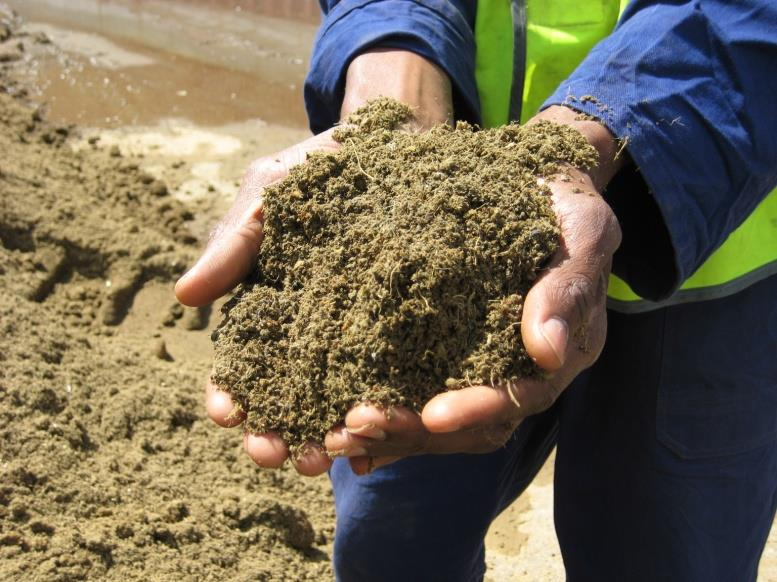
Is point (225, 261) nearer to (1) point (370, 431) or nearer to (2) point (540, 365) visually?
(1) point (370, 431)

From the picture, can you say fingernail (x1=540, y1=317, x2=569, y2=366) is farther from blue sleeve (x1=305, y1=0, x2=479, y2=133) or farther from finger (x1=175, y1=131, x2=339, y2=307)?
blue sleeve (x1=305, y1=0, x2=479, y2=133)

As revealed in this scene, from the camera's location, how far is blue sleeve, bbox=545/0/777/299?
5.42 feet

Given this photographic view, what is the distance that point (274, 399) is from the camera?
164 cm

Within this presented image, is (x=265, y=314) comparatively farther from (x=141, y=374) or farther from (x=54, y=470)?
(x=141, y=374)

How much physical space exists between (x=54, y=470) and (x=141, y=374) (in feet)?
2.33

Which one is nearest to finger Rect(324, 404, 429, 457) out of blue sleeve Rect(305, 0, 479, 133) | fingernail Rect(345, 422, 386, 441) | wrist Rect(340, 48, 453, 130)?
fingernail Rect(345, 422, 386, 441)

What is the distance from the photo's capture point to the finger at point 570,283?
1.43m

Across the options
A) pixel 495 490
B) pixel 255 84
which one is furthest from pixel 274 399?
pixel 255 84

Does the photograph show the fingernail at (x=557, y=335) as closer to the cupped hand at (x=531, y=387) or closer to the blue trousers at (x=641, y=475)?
the cupped hand at (x=531, y=387)

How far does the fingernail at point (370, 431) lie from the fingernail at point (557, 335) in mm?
326

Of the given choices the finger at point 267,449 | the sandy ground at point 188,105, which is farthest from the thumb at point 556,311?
the sandy ground at point 188,105

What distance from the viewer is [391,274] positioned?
1540mm

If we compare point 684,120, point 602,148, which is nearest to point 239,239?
point 602,148

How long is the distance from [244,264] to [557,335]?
0.65m
